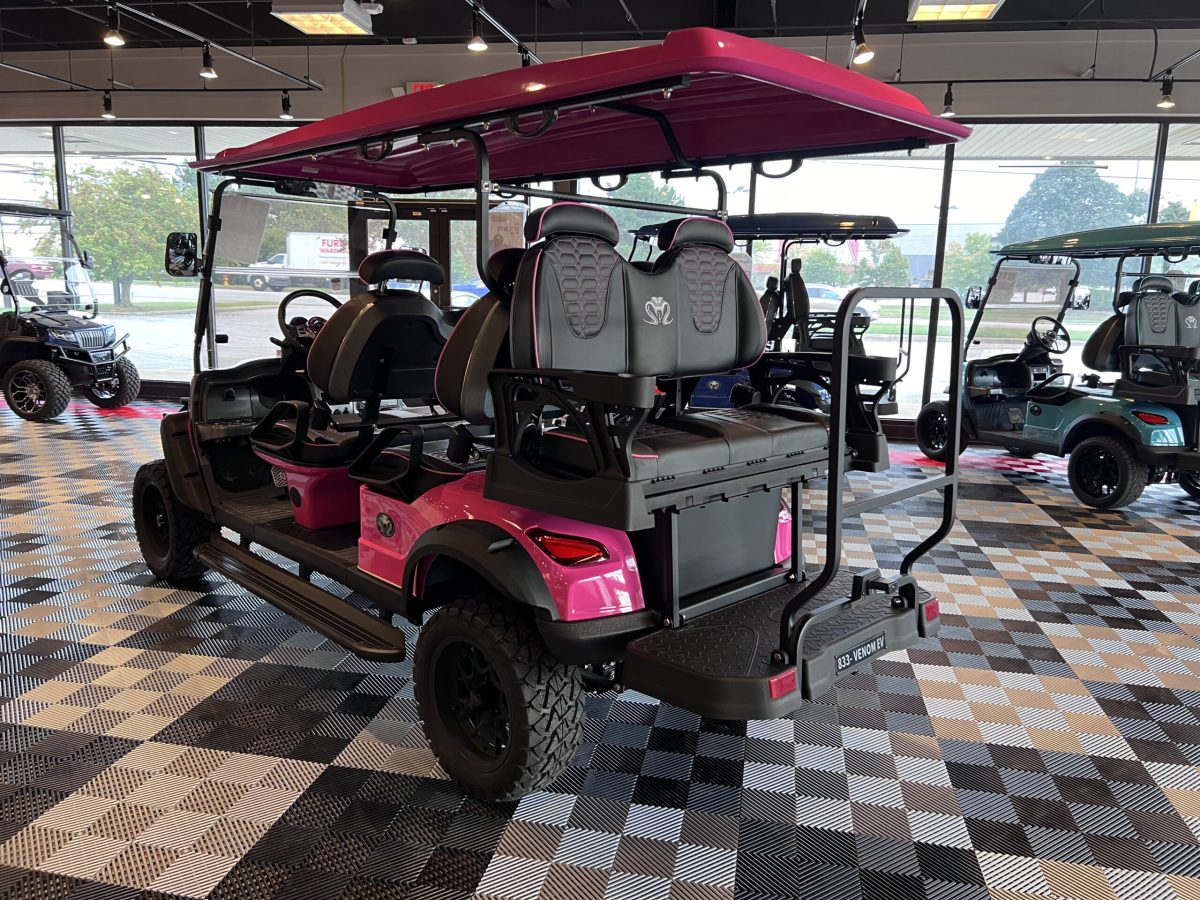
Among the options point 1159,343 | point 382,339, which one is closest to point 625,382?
point 382,339

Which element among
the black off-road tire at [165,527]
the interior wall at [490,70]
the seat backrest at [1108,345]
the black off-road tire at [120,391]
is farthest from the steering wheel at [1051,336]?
the black off-road tire at [120,391]

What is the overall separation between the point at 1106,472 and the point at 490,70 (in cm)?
673

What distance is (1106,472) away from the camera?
232 inches

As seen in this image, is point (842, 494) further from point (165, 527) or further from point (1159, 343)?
point (1159, 343)

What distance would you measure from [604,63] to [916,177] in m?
7.66

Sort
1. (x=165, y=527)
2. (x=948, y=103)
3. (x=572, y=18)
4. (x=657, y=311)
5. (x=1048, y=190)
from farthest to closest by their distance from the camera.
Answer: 1. (x=1048, y=190)
2. (x=572, y=18)
3. (x=948, y=103)
4. (x=165, y=527)
5. (x=657, y=311)

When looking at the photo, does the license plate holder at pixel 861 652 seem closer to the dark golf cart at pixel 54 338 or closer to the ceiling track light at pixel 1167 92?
the ceiling track light at pixel 1167 92

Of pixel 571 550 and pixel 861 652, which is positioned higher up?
pixel 571 550

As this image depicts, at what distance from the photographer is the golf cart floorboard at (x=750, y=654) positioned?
1941mm

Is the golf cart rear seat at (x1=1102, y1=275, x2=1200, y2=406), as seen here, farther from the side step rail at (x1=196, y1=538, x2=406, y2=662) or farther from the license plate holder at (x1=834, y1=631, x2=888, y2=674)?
the side step rail at (x1=196, y1=538, x2=406, y2=662)

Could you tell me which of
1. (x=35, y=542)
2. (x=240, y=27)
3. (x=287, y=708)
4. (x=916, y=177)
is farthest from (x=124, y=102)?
(x=287, y=708)

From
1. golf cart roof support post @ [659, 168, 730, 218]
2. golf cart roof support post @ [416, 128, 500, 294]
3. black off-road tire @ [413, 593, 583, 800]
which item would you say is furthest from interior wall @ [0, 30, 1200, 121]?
black off-road tire @ [413, 593, 583, 800]

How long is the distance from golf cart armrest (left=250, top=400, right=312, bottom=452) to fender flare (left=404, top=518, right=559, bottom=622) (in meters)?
1.21

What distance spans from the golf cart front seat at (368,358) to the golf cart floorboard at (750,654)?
5.21ft
